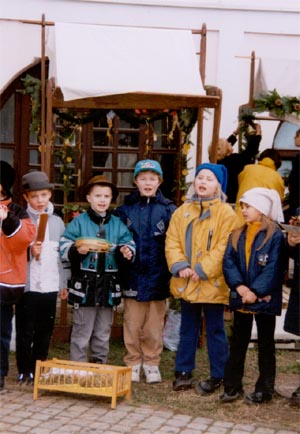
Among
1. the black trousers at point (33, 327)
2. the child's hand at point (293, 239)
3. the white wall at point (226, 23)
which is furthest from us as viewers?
the white wall at point (226, 23)

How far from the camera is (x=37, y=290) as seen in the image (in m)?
5.52

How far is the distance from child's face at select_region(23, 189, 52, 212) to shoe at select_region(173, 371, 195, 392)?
1558mm

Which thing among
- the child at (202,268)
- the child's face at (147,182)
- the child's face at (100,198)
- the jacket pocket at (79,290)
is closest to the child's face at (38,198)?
the child's face at (100,198)

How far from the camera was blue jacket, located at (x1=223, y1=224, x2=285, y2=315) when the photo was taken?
5.19 m

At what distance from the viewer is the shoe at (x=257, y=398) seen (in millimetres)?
5295

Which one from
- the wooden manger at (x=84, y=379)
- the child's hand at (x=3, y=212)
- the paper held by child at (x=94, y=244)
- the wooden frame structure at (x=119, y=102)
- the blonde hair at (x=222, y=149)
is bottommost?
the wooden manger at (x=84, y=379)

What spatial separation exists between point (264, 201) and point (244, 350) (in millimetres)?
1035

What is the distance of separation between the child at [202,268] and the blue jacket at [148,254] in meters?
0.19

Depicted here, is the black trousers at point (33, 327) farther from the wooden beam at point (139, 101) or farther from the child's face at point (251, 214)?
the wooden beam at point (139, 101)

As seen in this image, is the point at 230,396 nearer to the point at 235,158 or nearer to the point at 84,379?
the point at 84,379

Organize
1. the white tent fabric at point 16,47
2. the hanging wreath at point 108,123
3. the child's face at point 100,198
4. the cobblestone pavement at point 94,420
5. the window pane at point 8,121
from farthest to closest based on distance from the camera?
1. the window pane at point 8,121
2. the white tent fabric at point 16,47
3. the hanging wreath at point 108,123
4. the child's face at point 100,198
5. the cobblestone pavement at point 94,420

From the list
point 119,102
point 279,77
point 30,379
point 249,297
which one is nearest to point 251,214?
point 249,297

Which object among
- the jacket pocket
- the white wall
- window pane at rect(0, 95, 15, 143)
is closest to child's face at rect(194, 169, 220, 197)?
the jacket pocket

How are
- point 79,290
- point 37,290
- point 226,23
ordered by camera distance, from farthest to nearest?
1. point 226,23
2. point 79,290
3. point 37,290
